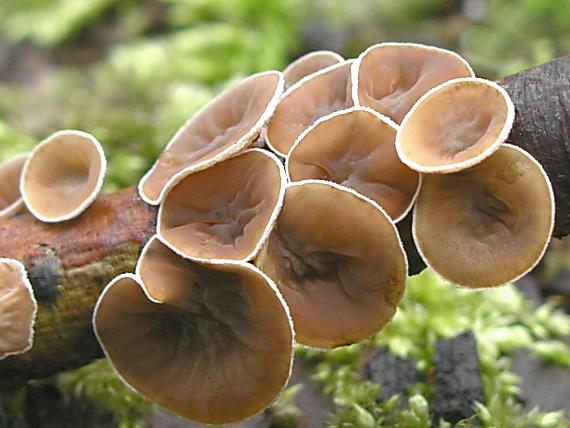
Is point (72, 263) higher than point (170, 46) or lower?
higher

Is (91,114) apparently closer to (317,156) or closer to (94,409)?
(94,409)

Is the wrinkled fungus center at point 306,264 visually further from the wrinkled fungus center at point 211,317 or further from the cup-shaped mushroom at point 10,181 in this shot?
the cup-shaped mushroom at point 10,181

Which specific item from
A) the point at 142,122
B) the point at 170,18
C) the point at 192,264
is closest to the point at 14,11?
the point at 170,18

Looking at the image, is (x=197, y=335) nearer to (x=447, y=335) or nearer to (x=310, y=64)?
(x=310, y=64)

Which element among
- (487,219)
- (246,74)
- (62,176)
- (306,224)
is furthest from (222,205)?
(246,74)

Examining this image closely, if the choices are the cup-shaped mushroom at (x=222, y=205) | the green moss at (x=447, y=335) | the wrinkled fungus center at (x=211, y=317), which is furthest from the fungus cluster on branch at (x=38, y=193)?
the green moss at (x=447, y=335)
